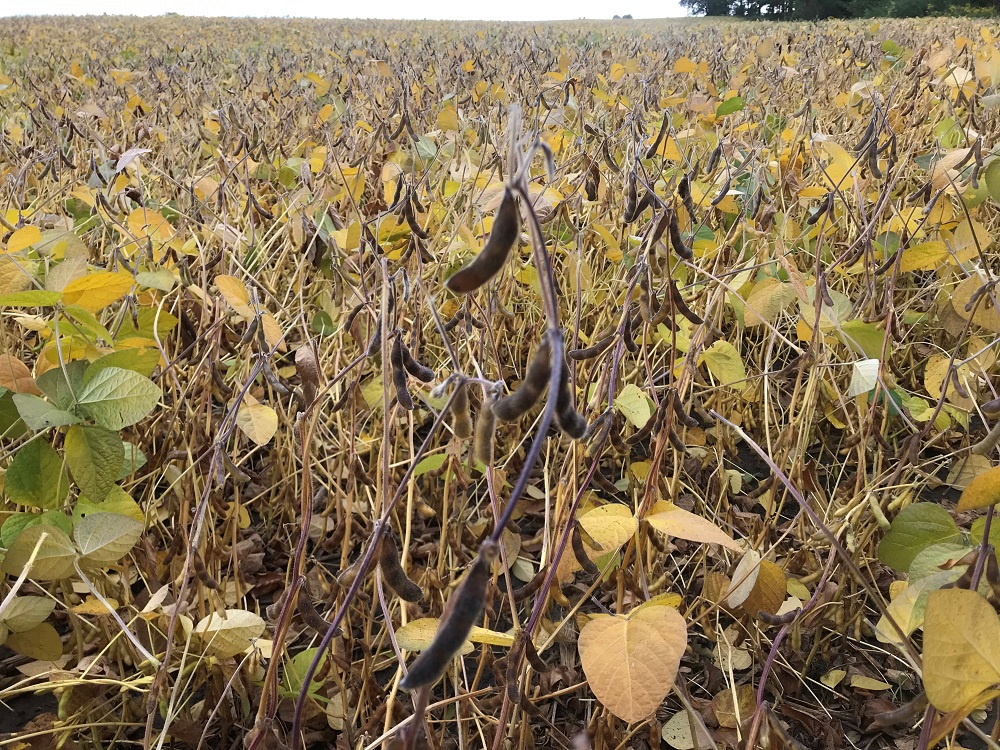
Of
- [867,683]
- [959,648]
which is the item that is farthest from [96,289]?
[867,683]

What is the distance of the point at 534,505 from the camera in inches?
48.7

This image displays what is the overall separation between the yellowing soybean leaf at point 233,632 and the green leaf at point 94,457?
182mm

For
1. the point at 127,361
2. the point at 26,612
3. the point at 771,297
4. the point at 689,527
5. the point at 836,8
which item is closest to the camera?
the point at 689,527

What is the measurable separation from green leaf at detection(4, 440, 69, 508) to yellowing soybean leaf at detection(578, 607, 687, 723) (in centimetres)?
60

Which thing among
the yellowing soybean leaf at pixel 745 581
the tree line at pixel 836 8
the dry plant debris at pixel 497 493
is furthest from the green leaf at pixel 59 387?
the tree line at pixel 836 8

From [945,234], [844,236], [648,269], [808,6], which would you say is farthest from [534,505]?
[808,6]

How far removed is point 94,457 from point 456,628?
2.15 ft

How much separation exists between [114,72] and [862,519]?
3620mm

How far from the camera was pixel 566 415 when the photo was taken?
304 millimetres

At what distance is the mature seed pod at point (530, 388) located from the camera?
0.97 feet

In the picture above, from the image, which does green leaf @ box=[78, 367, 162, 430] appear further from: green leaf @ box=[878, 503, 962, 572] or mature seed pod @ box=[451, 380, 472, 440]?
green leaf @ box=[878, 503, 962, 572]

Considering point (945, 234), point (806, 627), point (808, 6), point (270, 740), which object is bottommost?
point (806, 627)

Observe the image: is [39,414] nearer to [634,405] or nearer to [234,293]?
[234,293]

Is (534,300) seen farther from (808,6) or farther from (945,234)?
(808,6)
